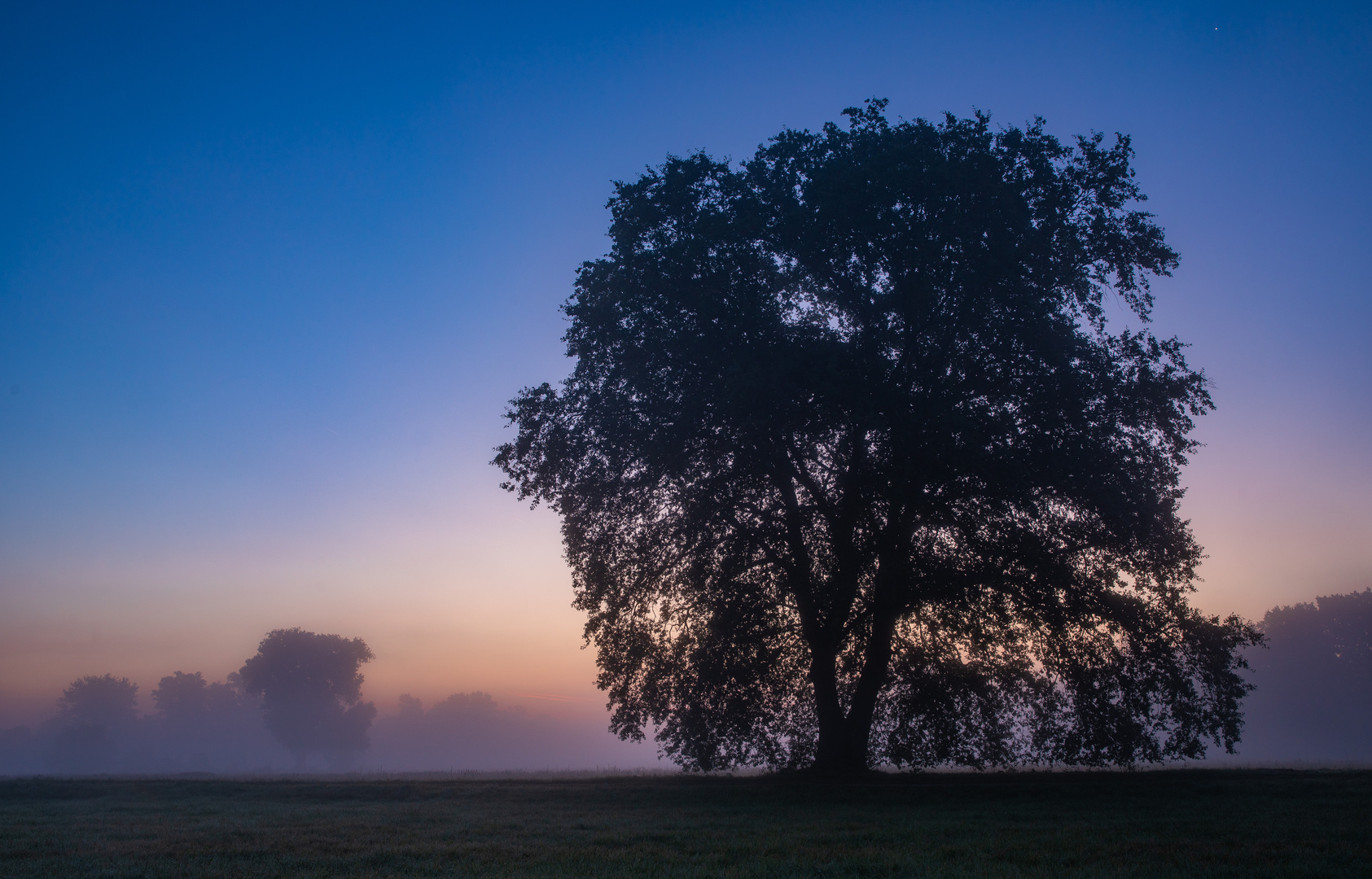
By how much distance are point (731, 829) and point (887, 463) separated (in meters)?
Answer: 8.88

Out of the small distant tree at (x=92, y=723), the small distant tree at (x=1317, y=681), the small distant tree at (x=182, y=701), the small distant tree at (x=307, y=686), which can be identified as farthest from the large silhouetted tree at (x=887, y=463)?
the small distant tree at (x=182, y=701)

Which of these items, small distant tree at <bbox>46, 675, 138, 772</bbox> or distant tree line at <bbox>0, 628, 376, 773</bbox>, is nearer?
distant tree line at <bbox>0, 628, 376, 773</bbox>

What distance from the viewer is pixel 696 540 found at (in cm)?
1969

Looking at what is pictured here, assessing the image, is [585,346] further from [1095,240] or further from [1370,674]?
[1370,674]

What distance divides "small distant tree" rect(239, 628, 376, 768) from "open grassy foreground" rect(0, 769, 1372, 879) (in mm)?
79140

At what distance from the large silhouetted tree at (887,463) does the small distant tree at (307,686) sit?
273ft

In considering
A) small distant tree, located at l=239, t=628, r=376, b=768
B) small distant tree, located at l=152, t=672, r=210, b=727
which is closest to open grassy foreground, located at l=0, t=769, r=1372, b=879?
small distant tree, located at l=239, t=628, r=376, b=768

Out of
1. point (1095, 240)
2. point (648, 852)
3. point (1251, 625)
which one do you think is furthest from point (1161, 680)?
point (648, 852)

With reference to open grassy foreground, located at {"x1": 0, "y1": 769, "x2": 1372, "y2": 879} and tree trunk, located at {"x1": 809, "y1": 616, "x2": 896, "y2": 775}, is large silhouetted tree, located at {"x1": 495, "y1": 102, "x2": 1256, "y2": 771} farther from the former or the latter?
open grassy foreground, located at {"x1": 0, "y1": 769, "x2": 1372, "y2": 879}

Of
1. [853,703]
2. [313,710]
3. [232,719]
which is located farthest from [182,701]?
[853,703]

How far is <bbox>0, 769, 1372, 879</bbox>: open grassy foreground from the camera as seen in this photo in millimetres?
8625

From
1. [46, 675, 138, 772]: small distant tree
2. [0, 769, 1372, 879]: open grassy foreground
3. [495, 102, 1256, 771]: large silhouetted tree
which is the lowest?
[46, 675, 138, 772]: small distant tree

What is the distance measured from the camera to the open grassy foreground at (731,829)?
28.3ft

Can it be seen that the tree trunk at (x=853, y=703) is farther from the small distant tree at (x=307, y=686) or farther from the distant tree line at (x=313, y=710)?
the small distant tree at (x=307, y=686)
